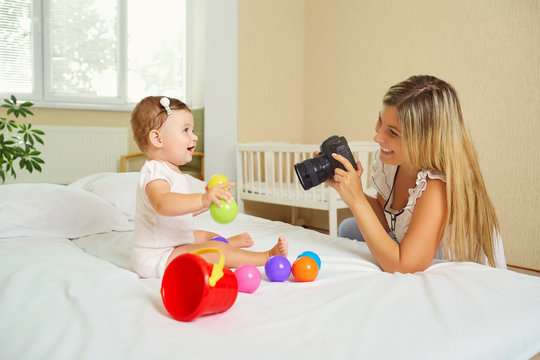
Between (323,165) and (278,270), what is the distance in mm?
329

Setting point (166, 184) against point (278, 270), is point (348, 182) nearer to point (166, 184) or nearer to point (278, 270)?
point (278, 270)

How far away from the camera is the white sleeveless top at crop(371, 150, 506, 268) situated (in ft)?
3.81

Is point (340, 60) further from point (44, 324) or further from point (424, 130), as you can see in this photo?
point (44, 324)

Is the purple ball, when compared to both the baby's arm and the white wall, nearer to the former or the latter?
the baby's arm

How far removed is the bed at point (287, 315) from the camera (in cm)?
68

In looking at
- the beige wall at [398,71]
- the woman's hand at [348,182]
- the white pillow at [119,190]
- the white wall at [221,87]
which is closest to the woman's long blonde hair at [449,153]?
the woman's hand at [348,182]

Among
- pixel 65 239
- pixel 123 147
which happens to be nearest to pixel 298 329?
pixel 65 239

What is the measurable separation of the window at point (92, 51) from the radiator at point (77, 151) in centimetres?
21

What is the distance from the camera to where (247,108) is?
338 cm

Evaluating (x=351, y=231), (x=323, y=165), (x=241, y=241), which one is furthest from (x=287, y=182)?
(x=323, y=165)

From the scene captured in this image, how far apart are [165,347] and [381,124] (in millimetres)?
889

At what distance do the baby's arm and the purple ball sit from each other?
224 mm

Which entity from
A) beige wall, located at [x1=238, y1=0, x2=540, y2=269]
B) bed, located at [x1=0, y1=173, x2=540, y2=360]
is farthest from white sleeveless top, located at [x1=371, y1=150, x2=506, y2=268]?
beige wall, located at [x1=238, y1=0, x2=540, y2=269]

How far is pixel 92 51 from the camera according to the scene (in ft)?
11.4
